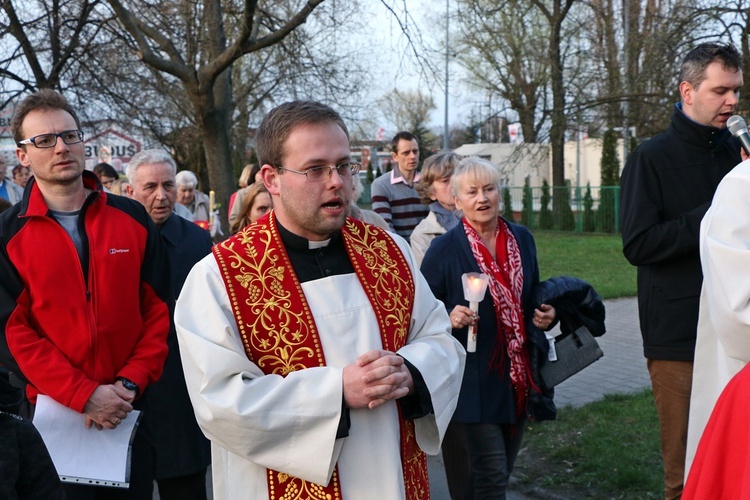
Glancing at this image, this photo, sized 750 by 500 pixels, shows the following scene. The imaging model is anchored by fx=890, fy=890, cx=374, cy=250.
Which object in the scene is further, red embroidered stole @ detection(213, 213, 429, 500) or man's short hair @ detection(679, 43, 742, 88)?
man's short hair @ detection(679, 43, 742, 88)

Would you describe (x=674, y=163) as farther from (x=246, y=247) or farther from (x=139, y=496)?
(x=139, y=496)

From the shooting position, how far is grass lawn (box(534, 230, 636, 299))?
48.3ft

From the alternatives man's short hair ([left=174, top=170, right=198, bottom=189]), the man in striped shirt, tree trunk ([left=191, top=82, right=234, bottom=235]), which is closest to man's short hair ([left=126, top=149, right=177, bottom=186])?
man's short hair ([left=174, top=170, right=198, bottom=189])

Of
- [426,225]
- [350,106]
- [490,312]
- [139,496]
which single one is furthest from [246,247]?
[350,106]

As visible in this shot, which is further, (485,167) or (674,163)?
(485,167)

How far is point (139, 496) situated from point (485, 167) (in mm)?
2318

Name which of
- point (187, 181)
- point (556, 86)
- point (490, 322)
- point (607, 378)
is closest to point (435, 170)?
point (490, 322)

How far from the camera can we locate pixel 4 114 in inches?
605

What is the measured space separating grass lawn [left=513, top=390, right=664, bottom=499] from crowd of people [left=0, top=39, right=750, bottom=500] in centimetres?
105

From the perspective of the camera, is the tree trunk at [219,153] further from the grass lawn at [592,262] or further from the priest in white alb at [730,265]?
the priest in white alb at [730,265]

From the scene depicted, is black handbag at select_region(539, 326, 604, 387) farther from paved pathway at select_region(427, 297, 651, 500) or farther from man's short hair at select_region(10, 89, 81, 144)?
man's short hair at select_region(10, 89, 81, 144)

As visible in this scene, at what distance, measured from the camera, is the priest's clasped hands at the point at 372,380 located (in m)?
2.58

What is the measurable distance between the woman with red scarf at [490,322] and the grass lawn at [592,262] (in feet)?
31.0

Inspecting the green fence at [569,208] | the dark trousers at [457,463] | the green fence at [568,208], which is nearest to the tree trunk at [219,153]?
the dark trousers at [457,463]
